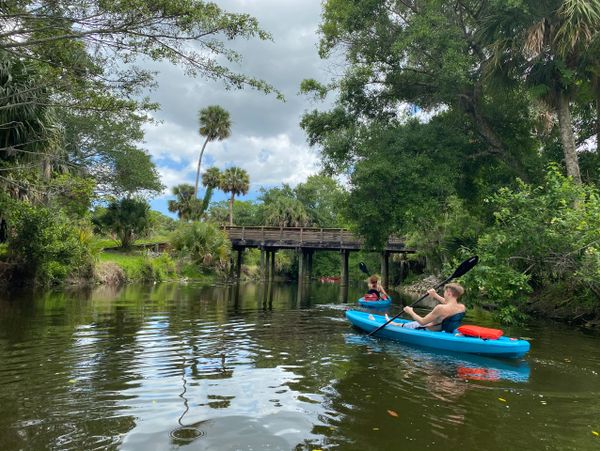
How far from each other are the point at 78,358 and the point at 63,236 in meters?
13.8

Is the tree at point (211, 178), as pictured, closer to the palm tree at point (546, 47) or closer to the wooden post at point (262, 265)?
the wooden post at point (262, 265)

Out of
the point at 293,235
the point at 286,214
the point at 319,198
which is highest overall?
the point at 319,198

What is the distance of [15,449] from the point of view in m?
3.64

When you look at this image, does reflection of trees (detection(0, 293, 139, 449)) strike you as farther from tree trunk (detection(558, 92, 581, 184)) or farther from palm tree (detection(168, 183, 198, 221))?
palm tree (detection(168, 183, 198, 221))

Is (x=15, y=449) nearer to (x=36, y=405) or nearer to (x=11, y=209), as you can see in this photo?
(x=36, y=405)

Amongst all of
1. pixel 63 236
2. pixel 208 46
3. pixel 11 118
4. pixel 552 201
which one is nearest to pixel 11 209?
pixel 63 236

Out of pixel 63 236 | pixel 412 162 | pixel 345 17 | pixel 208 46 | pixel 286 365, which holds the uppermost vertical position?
pixel 345 17

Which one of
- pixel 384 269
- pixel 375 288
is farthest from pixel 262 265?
pixel 375 288

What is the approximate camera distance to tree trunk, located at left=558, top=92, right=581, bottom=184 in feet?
45.2

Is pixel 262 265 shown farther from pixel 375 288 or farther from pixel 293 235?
pixel 375 288

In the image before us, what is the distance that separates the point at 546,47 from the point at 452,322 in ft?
32.2

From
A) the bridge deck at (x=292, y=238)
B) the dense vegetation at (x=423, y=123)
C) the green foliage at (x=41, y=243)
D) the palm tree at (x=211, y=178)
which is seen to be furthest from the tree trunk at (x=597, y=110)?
the palm tree at (x=211, y=178)

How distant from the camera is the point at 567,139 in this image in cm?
1401

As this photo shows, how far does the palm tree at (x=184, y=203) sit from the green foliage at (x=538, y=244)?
3654cm
